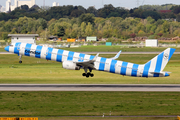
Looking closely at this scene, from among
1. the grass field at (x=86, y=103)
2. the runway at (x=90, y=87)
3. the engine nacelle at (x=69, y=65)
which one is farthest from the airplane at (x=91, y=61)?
the grass field at (x=86, y=103)

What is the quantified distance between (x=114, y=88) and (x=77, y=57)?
30.4 feet

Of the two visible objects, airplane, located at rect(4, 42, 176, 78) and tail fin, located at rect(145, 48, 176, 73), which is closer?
tail fin, located at rect(145, 48, 176, 73)

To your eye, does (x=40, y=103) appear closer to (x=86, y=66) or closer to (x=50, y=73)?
(x=86, y=66)

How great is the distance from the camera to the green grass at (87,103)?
1592 inches

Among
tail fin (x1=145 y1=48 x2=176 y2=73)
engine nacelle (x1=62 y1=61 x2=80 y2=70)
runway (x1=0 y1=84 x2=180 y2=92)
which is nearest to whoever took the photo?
engine nacelle (x1=62 y1=61 x2=80 y2=70)

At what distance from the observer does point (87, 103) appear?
4544cm

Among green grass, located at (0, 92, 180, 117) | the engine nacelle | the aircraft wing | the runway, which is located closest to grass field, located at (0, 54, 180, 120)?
green grass, located at (0, 92, 180, 117)

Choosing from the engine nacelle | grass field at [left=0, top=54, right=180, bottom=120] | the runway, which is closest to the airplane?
the engine nacelle

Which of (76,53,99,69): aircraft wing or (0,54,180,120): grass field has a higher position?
(76,53,99,69): aircraft wing

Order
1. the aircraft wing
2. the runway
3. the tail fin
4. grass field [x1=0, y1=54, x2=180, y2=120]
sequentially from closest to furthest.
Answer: grass field [x1=0, y1=54, x2=180, y2=120], the aircraft wing, the tail fin, the runway

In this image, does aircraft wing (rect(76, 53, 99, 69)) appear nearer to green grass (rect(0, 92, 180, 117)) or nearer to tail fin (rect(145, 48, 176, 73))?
green grass (rect(0, 92, 180, 117))

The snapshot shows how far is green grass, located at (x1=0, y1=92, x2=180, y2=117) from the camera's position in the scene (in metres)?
40.4

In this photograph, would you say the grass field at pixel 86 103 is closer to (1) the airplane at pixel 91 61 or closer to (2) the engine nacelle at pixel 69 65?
(2) the engine nacelle at pixel 69 65

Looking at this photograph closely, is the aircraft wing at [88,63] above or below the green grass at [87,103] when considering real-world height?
above
